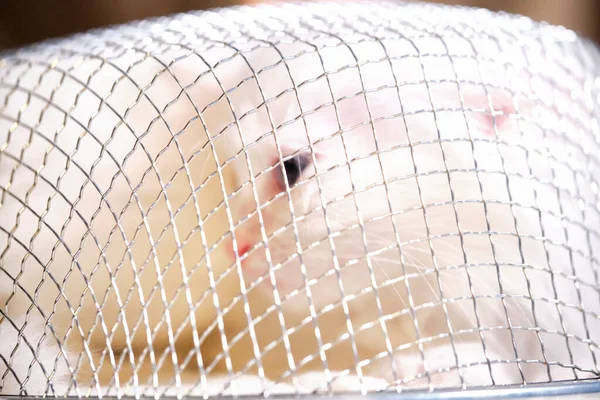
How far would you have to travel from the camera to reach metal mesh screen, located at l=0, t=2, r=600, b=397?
0.23 meters

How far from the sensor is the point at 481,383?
0.22 m

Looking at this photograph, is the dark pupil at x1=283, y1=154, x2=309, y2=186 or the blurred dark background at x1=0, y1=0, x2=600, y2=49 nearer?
the dark pupil at x1=283, y1=154, x2=309, y2=186

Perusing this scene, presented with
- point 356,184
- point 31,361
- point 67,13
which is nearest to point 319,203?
point 356,184

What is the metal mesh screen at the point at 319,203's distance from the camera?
9.0 inches

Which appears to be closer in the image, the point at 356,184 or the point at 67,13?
the point at 356,184

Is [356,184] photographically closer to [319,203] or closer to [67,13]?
[319,203]

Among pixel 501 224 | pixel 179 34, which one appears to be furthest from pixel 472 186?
pixel 179 34

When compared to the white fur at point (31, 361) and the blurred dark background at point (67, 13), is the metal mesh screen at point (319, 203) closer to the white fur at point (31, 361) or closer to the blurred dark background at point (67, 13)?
the white fur at point (31, 361)

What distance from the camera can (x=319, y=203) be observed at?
0.80 ft

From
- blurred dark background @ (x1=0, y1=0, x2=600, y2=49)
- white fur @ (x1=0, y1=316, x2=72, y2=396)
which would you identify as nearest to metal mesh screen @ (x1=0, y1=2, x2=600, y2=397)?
white fur @ (x1=0, y1=316, x2=72, y2=396)

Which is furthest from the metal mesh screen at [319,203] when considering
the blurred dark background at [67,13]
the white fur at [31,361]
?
the blurred dark background at [67,13]

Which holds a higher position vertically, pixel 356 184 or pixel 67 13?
pixel 67 13

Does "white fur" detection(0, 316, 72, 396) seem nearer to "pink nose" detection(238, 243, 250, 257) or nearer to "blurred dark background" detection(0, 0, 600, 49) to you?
"pink nose" detection(238, 243, 250, 257)

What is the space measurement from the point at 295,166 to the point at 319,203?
0.02 meters
